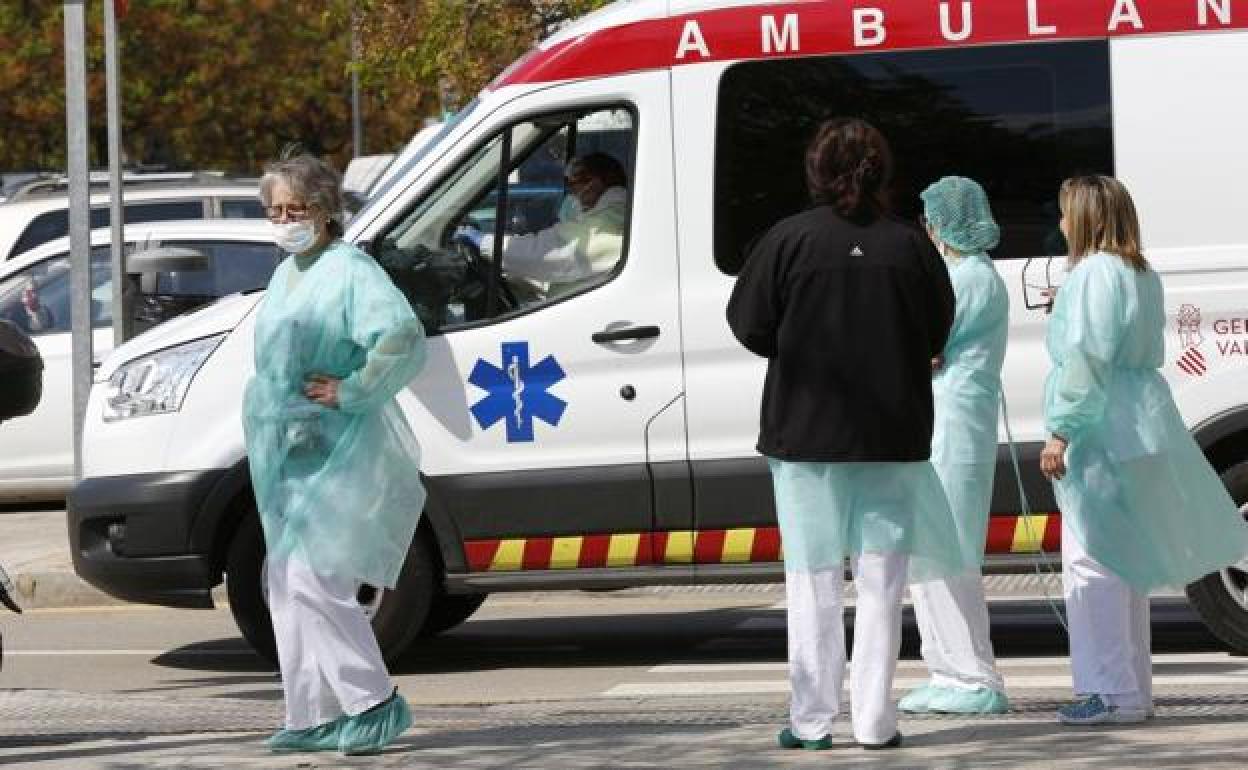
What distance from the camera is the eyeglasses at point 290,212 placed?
7852mm

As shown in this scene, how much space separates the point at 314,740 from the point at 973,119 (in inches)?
143

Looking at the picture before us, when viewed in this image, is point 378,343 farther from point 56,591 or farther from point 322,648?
point 56,591

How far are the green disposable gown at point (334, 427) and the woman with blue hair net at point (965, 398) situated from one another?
1.76 meters

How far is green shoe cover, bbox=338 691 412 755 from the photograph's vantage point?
7715 mm

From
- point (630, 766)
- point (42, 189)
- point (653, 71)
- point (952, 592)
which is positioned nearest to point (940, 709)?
point (952, 592)

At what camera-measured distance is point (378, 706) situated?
7.74 metres

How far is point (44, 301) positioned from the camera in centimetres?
1636

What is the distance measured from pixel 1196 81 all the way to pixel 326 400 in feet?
12.3

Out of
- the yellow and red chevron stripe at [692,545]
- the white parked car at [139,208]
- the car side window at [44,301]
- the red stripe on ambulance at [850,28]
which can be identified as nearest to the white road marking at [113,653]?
the yellow and red chevron stripe at [692,545]

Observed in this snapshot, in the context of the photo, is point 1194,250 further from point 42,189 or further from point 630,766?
point 42,189

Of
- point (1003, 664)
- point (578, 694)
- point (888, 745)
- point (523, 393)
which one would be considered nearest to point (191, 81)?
point (523, 393)

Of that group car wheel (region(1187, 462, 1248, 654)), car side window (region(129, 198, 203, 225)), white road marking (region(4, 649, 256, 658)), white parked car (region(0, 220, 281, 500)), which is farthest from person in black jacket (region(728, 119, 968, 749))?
car side window (region(129, 198, 203, 225))

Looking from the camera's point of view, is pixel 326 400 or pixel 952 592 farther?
pixel 952 592

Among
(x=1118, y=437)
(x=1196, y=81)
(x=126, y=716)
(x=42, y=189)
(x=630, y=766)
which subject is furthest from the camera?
(x=42, y=189)
